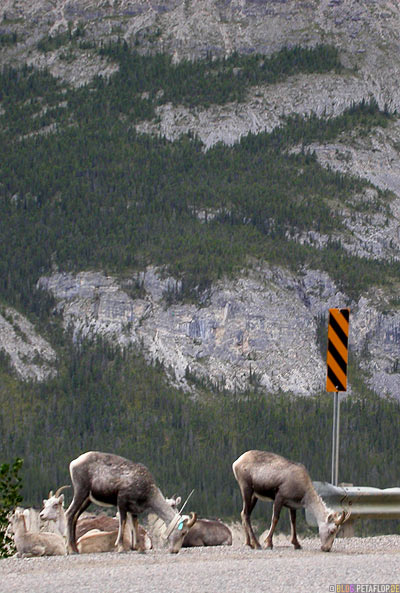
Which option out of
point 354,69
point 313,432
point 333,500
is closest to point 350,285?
point 313,432

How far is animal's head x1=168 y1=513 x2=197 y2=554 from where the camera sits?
16.5m

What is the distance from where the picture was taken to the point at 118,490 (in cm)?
1727

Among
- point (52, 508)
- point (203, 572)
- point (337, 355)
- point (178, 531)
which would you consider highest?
point (337, 355)

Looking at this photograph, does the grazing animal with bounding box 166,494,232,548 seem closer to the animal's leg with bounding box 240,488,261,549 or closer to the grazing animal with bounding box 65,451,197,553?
the animal's leg with bounding box 240,488,261,549

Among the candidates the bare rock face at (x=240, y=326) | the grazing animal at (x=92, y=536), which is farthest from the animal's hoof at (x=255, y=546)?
the bare rock face at (x=240, y=326)

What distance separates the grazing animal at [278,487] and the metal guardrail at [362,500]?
55 centimetres

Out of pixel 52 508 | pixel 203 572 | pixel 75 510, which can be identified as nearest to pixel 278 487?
pixel 75 510

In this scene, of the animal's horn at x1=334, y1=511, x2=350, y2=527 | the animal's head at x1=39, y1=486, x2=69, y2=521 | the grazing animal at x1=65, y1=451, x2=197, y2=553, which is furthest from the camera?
the animal's head at x1=39, y1=486, x2=69, y2=521

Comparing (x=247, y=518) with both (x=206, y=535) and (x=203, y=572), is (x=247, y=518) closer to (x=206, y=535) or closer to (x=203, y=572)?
(x=203, y=572)

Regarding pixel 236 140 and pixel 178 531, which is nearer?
pixel 178 531

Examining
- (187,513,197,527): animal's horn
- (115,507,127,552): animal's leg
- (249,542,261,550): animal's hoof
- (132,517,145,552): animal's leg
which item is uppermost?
(187,513,197,527): animal's horn

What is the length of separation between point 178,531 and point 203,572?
2.79m

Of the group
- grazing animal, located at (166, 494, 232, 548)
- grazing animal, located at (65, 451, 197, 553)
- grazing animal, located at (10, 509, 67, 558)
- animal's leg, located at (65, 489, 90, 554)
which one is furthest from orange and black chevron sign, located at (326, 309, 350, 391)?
grazing animal, located at (166, 494, 232, 548)

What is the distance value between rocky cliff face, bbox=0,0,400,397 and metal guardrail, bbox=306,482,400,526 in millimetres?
93512
